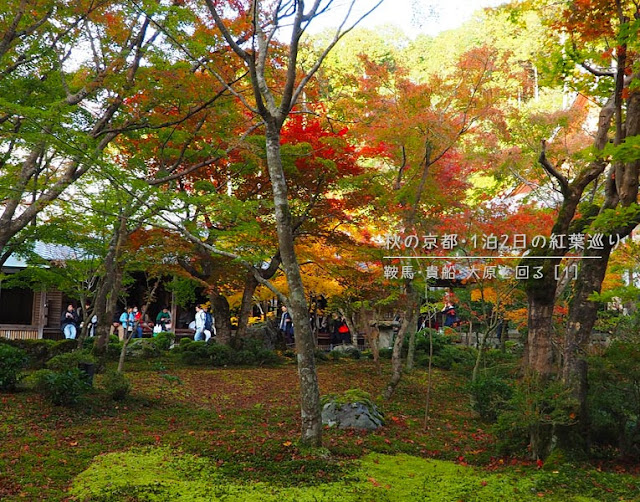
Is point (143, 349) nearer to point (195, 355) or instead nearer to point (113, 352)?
point (113, 352)

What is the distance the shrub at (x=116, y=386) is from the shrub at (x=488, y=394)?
595 centimetres

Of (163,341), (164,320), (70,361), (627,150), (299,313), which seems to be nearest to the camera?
(627,150)

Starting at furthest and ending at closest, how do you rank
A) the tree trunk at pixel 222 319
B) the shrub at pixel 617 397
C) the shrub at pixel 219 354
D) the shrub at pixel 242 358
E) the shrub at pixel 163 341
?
1. the shrub at pixel 163 341
2. the tree trunk at pixel 222 319
3. the shrub at pixel 242 358
4. the shrub at pixel 219 354
5. the shrub at pixel 617 397

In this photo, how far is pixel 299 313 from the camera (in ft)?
22.8

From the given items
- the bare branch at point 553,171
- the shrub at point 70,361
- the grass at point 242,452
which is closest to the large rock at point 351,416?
the grass at point 242,452

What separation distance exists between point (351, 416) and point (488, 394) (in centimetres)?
265

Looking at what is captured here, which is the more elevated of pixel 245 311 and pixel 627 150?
pixel 627 150

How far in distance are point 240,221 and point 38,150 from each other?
3650mm

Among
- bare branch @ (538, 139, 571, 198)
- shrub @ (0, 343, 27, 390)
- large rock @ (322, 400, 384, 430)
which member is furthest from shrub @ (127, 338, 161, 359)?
bare branch @ (538, 139, 571, 198)

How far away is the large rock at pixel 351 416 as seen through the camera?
891 centimetres

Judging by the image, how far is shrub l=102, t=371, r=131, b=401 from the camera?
9844mm

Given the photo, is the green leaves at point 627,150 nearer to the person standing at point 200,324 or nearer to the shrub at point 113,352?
the shrub at point 113,352

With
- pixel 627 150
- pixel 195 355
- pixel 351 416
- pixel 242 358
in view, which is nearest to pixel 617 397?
pixel 627 150

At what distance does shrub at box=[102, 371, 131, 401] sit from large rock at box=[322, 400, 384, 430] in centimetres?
344
